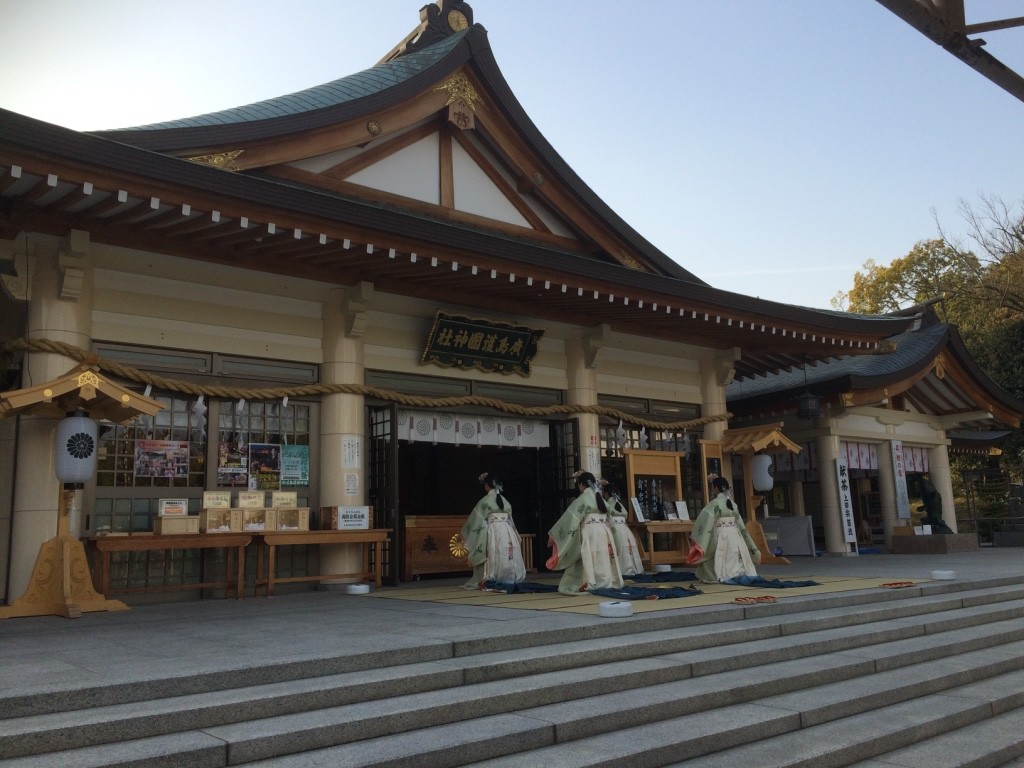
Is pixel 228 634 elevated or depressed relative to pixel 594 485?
depressed

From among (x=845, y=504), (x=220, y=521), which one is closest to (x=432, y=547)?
(x=220, y=521)

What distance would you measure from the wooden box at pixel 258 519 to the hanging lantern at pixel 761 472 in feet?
29.6

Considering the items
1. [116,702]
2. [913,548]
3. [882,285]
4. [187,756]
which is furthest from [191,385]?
[882,285]

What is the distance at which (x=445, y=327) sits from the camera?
38.9 feet

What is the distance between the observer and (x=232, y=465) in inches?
402

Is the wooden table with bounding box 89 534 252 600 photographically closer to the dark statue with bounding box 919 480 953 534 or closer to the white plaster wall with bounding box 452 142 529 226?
the white plaster wall with bounding box 452 142 529 226

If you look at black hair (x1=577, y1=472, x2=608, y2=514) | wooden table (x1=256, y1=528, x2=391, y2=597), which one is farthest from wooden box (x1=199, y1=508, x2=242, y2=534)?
black hair (x1=577, y1=472, x2=608, y2=514)

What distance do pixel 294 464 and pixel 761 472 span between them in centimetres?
871

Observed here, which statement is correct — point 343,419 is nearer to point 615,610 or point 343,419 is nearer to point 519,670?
point 615,610

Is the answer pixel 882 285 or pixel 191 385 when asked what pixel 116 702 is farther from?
pixel 882 285

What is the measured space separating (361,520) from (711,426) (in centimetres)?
747

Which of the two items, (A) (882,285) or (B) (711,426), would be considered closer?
(B) (711,426)

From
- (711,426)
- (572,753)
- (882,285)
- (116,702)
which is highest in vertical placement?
(882,285)

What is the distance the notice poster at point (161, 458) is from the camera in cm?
958
